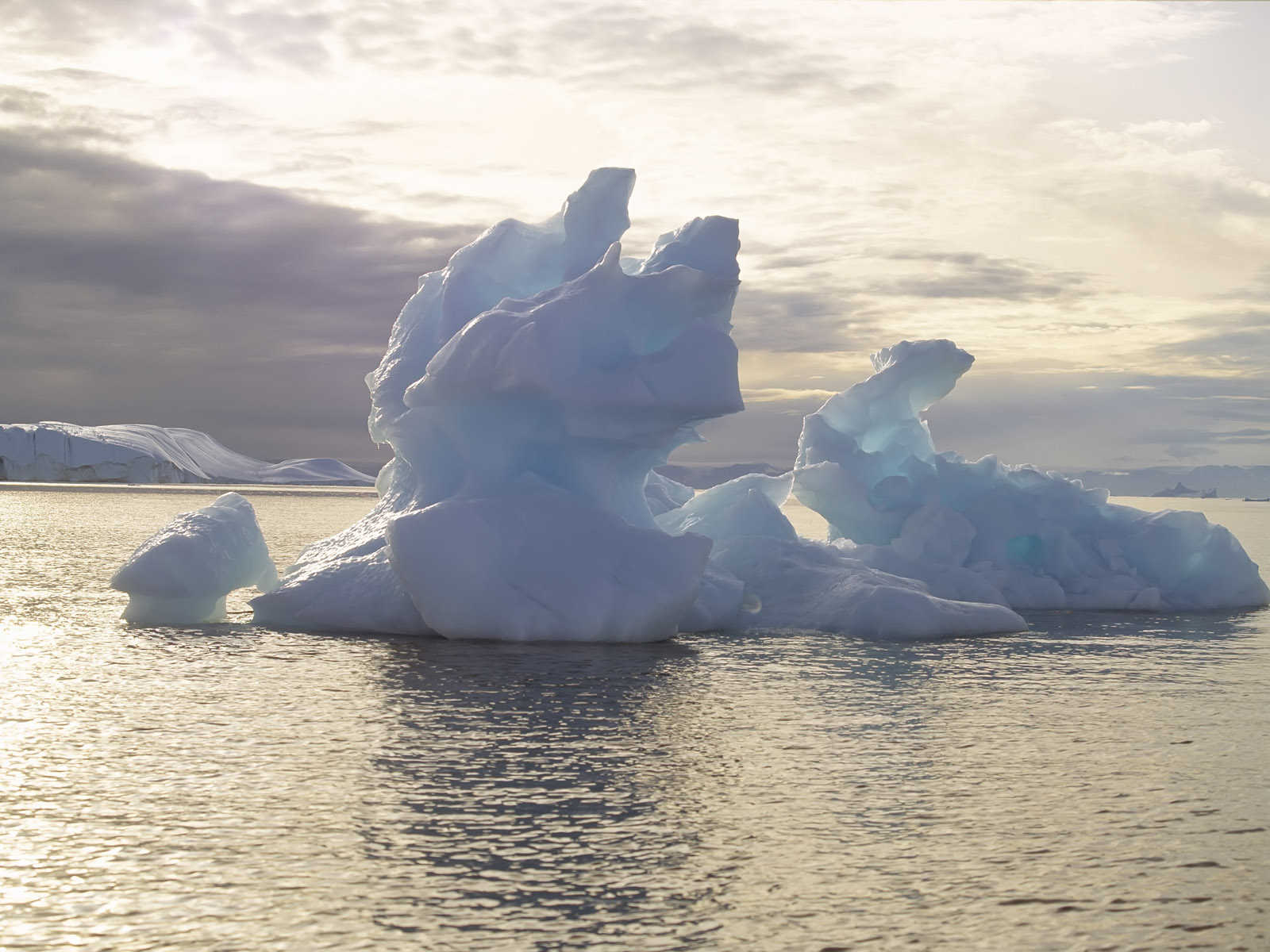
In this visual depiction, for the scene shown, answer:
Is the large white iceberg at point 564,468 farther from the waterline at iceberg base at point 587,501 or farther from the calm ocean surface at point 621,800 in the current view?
the calm ocean surface at point 621,800

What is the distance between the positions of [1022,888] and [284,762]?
16.1 ft

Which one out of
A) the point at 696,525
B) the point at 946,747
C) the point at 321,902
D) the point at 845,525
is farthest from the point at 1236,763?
the point at 845,525

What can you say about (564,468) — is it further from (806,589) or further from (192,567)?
(192,567)

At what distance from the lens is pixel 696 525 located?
18.9 m

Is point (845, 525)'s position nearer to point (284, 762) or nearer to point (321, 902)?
point (284, 762)

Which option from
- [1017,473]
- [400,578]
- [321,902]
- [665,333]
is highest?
[665,333]

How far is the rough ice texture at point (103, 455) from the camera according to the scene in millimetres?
97312

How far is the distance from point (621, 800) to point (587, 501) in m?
7.77

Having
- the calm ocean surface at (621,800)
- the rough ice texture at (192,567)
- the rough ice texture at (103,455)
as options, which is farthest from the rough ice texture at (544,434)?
the rough ice texture at (103,455)

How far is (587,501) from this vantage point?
15.2 m

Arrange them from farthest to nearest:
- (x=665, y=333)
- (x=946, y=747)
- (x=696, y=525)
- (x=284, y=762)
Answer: (x=696, y=525)
(x=665, y=333)
(x=946, y=747)
(x=284, y=762)

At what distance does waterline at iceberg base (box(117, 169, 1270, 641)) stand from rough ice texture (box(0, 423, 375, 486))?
9038 cm

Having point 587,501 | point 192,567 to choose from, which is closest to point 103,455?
point 192,567

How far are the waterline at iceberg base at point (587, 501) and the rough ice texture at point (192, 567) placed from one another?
56cm
